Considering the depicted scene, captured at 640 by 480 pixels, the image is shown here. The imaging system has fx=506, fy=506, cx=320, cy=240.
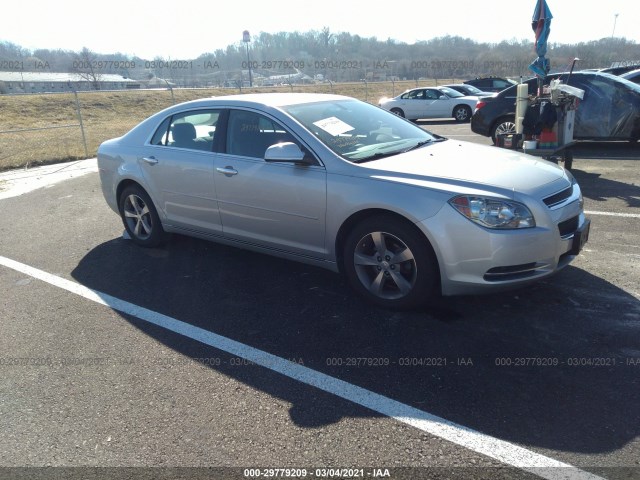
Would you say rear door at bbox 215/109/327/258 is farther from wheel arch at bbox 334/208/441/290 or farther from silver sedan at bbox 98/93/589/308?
wheel arch at bbox 334/208/441/290

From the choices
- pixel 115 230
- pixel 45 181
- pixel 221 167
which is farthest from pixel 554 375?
pixel 45 181

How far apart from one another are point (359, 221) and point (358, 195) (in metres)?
0.22

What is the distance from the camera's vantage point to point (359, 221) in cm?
383

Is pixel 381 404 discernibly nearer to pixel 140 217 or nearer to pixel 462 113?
pixel 140 217

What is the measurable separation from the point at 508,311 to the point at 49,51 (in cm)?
9507

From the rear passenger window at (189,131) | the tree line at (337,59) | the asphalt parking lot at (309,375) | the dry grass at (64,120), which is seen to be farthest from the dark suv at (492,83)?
the tree line at (337,59)

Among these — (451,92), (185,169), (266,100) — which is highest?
(266,100)

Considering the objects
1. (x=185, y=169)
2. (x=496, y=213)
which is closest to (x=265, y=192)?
(x=185, y=169)

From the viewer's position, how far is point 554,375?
115 inches

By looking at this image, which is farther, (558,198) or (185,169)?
(185,169)

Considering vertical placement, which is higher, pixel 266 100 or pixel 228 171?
pixel 266 100

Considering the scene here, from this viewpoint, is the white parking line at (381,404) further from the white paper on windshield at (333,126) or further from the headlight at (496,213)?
the white paper on windshield at (333,126)

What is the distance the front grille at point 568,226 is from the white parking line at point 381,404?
1.71 m

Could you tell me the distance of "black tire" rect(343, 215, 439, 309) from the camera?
353 centimetres
